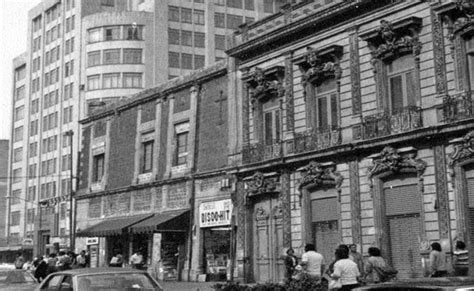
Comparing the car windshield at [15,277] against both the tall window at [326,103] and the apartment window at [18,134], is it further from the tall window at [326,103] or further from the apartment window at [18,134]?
the apartment window at [18,134]

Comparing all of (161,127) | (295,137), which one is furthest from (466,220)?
(161,127)

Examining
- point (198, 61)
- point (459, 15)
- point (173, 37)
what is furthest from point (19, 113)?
point (459, 15)

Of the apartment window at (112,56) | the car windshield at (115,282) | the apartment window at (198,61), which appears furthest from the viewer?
the apartment window at (198,61)

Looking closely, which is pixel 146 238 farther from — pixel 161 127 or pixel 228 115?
pixel 228 115

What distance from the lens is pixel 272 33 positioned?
26.0 meters

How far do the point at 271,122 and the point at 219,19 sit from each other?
50.1m

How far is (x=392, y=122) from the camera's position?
2111cm

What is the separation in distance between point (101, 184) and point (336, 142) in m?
18.4

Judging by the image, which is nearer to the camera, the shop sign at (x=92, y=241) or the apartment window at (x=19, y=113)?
the shop sign at (x=92, y=241)

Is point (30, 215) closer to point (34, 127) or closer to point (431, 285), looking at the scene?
point (34, 127)

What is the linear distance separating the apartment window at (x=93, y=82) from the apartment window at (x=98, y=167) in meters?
34.3

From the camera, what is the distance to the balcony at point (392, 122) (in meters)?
20.5

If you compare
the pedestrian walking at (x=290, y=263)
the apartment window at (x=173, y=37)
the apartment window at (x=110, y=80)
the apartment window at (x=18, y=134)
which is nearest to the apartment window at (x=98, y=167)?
the pedestrian walking at (x=290, y=263)

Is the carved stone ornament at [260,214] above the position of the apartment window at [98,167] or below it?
below
